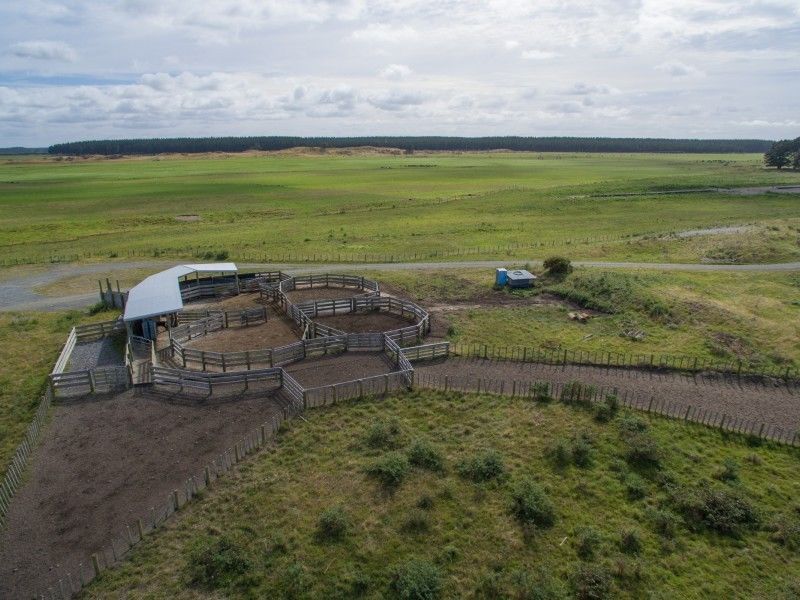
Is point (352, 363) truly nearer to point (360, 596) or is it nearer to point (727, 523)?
point (360, 596)

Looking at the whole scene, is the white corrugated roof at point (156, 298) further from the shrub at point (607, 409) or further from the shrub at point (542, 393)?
the shrub at point (607, 409)

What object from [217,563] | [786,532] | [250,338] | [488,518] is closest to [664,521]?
[786,532]

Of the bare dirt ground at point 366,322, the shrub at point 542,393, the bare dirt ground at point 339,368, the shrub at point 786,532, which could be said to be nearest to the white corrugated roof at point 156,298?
the bare dirt ground at point 366,322

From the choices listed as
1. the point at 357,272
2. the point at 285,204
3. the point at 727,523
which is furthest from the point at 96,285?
the point at 285,204

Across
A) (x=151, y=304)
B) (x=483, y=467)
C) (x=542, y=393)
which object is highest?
(x=151, y=304)

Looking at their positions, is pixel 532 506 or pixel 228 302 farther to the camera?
pixel 228 302

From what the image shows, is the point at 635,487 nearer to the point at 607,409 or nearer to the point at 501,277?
the point at 607,409

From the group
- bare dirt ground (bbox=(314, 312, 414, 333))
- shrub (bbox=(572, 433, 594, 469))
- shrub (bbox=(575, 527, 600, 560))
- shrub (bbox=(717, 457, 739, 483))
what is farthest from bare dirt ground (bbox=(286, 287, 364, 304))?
shrub (bbox=(717, 457, 739, 483))

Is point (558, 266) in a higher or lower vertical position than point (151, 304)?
lower
